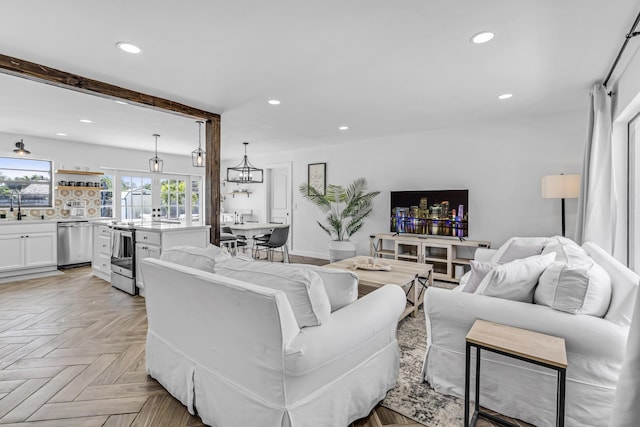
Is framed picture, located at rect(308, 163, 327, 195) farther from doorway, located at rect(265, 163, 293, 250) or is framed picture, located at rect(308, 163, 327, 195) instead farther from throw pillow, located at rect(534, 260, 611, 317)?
throw pillow, located at rect(534, 260, 611, 317)

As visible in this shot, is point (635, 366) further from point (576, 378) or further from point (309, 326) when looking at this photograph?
point (576, 378)

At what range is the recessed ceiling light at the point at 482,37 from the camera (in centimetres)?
213

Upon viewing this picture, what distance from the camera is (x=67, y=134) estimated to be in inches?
210

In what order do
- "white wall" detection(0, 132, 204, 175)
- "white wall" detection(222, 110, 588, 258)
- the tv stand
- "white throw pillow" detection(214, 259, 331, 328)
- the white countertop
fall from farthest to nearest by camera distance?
"white wall" detection(0, 132, 204, 175) → the tv stand → "white wall" detection(222, 110, 588, 258) → the white countertop → "white throw pillow" detection(214, 259, 331, 328)

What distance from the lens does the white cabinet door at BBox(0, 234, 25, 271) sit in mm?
4531

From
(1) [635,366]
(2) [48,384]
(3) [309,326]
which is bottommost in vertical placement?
(2) [48,384]

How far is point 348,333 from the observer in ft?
4.91

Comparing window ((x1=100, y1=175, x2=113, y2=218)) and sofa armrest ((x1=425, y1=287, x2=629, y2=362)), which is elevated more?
window ((x1=100, y1=175, x2=113, y2=218))

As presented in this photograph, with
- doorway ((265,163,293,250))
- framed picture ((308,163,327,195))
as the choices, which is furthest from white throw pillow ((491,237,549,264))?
doorway ((265,163,293,250))

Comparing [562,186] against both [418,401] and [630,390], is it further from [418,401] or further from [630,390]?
[630,390]

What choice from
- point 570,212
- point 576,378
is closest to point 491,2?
point 576,378

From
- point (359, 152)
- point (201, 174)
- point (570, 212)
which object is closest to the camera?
point (570, 212)

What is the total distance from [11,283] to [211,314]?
4.82 m

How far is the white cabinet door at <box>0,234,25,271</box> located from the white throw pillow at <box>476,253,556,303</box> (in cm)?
614
